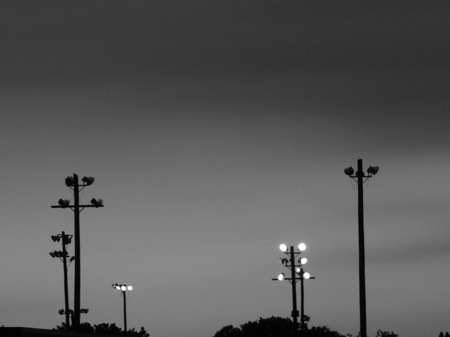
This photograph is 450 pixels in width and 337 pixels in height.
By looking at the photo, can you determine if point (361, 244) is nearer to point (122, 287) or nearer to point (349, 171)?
point (349, 171)

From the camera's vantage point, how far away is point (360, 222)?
59.3 metres

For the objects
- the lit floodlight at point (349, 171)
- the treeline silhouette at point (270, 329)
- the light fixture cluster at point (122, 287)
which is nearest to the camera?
the lit floodlight at point (349, 171)

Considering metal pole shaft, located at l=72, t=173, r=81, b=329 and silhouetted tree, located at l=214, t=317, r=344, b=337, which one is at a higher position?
metal pole shaft, located at l=72, t=173, r=81, b=329

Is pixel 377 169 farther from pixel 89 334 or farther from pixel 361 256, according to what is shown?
pixel 89 334

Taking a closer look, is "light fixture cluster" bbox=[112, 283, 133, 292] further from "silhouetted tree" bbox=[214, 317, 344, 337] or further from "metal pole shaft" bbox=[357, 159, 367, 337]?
"metal pole shaft" bbox=[357, 159, 367, 337]

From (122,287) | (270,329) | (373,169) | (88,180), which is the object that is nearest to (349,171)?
(373,169)

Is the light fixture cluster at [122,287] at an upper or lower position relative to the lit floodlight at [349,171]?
lower

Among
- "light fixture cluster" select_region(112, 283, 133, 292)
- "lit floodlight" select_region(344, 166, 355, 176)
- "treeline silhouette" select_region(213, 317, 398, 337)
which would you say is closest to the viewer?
"lit floodlight" select_region(344, 166, 355, 176)

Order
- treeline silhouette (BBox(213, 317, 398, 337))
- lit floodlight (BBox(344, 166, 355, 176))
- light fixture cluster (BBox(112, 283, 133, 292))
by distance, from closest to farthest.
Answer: lit floodlight (BBox(344, 166, 355, 176)) < light fixture cluster (BBox(112, 283, 133, 292)) < treeline silhouette (BBox(213, 317, 398, 337))

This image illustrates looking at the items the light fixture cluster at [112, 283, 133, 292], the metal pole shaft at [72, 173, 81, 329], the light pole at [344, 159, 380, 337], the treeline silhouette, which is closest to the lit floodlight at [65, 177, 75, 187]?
the metal pole shaft at [72, 173, 81, 329]

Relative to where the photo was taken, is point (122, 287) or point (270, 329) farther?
point (270, 329)

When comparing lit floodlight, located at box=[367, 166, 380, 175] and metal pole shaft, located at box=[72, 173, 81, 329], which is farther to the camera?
metal pole shaft, located at box=[72, 173, 81, 329]

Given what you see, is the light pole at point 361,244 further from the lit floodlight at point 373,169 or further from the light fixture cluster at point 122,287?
the light fixture cluster at point 122,287

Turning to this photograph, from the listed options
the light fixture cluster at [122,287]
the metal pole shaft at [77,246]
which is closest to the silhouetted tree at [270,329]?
the light fixture cluster at [122,287]
